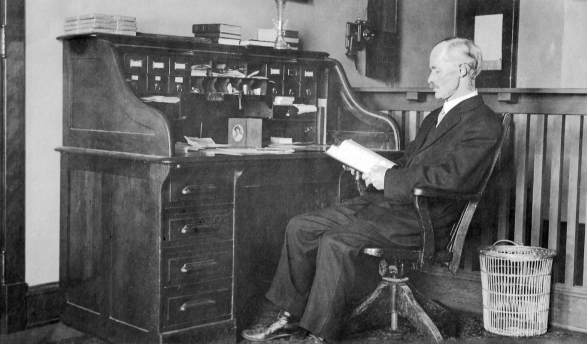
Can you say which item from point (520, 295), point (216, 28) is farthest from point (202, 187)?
point (520, 295)

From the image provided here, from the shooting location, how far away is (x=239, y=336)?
3.54 m

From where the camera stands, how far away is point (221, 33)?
3.89 m

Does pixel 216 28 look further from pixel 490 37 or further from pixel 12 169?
pixel 490 37

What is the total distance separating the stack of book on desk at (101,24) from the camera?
11.3 feet

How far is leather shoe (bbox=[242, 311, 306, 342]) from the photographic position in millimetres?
3508

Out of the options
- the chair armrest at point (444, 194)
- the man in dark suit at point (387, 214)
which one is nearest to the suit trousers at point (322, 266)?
the man in dark suit at point (387, 214)

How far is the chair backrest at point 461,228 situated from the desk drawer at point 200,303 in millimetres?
1004

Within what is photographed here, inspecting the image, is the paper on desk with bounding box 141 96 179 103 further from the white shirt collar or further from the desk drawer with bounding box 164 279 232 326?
the white shirt collar

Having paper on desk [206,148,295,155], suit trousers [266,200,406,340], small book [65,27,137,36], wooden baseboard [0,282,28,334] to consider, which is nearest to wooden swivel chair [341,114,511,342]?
suit trousers [266,200,406,340]

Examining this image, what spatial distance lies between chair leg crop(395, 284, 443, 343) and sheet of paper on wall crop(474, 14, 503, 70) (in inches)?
162

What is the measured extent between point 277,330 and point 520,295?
1.27 m

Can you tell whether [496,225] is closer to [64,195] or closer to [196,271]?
[196,271]

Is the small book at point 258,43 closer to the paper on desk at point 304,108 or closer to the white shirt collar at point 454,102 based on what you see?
the paper on desk at point 304,108

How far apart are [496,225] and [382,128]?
0.88 metres
